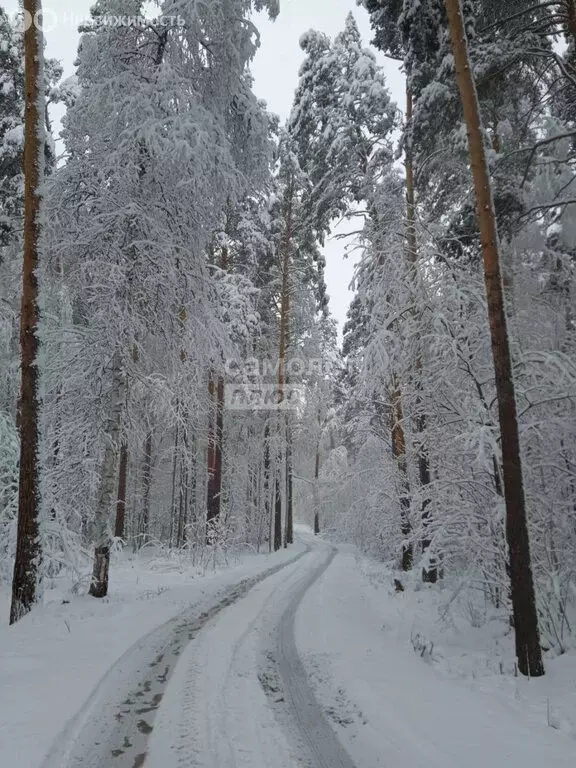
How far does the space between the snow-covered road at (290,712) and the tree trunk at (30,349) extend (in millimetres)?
2330

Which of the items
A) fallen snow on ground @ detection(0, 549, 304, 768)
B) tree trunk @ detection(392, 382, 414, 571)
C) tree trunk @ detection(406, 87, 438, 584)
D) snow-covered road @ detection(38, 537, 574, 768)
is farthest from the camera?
tree trunk @ detection(392, 382, 414, 571)

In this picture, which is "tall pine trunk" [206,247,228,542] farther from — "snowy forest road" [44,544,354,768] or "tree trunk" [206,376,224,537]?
"snowy forest road" [44,544,354,768]

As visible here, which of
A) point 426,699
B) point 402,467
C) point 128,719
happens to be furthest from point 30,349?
point 402,467

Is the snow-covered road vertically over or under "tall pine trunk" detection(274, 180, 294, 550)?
under

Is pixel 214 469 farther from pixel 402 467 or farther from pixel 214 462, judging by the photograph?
pixel 402 467

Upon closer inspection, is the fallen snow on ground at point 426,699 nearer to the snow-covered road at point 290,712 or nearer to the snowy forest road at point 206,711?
the snow-covered road at point 290,712

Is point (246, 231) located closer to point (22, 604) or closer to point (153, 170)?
point (153, 170)

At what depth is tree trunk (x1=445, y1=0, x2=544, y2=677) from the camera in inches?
222

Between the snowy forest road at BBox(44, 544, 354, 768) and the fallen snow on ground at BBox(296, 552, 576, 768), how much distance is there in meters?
0.30

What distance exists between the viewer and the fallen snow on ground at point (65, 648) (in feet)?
12.8

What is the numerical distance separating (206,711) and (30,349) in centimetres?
607

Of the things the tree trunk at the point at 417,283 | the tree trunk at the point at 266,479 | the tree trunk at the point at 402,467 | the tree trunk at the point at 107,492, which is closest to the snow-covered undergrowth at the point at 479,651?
the tree trunk at the point at 417,283
